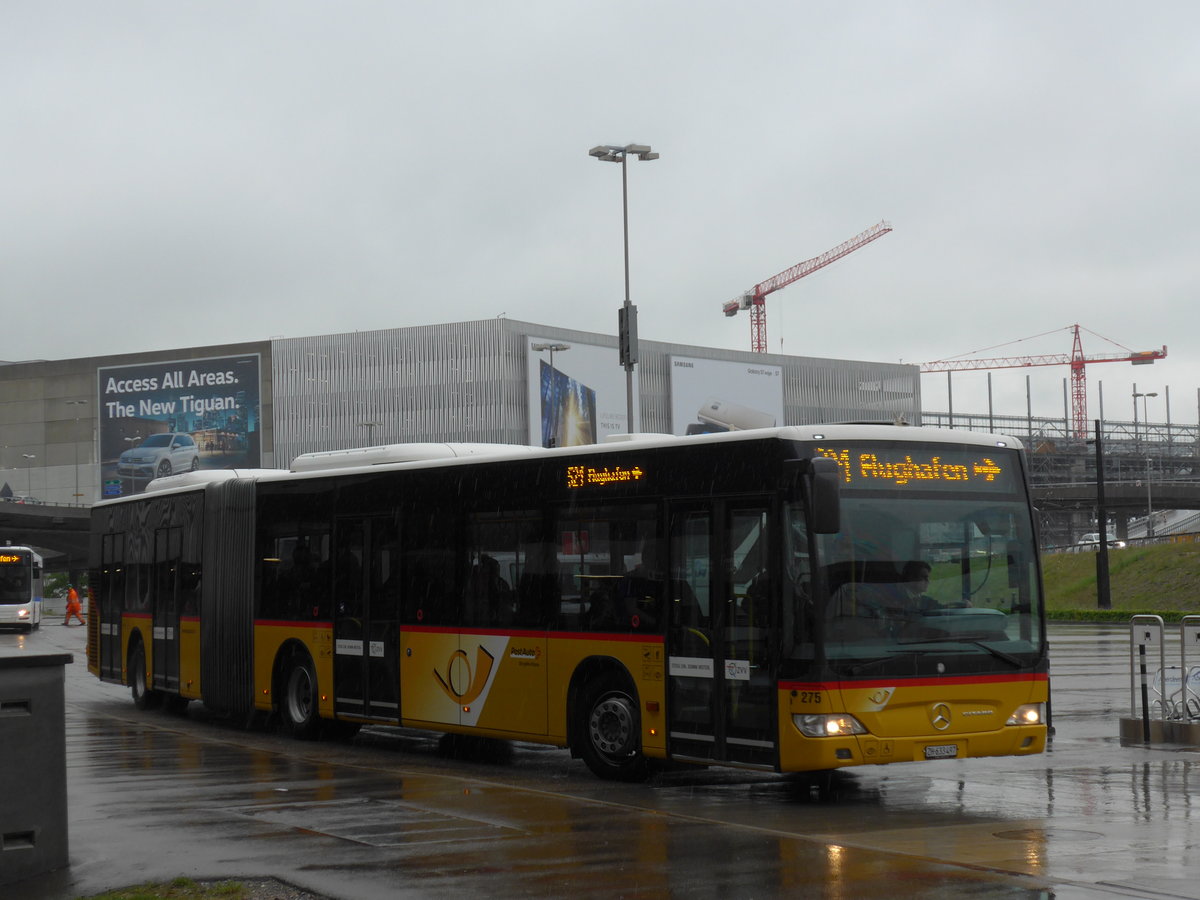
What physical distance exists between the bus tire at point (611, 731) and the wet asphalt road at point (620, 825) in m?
0.23

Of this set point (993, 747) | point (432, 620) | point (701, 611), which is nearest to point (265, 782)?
point (432, 620)

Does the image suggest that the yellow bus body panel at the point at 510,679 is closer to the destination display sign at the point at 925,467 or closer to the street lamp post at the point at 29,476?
the destination display sign at the point at 925,467

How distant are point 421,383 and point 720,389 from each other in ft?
77.0

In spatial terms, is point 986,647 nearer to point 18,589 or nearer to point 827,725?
point 827,725

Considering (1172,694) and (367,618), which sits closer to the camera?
(1172,694)

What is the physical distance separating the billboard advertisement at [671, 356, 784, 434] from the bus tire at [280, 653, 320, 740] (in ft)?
317

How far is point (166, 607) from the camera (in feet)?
69.4

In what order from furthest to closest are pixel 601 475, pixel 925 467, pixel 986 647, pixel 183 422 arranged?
pixel 183 422 < pixel 601 475 < pixel 925 467 < pixel 986 647

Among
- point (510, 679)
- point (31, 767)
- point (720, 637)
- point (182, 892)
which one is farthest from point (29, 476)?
point (182, 892)

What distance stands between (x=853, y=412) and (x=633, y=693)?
120 meters

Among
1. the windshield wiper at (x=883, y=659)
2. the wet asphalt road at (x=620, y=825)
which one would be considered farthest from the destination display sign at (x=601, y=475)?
the windshield wiper at (x=883, y=659)

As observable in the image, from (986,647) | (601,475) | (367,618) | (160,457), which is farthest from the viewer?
(160,457)

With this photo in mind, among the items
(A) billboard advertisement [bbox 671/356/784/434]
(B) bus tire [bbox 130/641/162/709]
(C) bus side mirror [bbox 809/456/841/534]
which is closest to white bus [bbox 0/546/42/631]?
(B) bus tire [bbox 130/641/162/709]

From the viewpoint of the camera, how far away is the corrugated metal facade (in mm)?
107312
